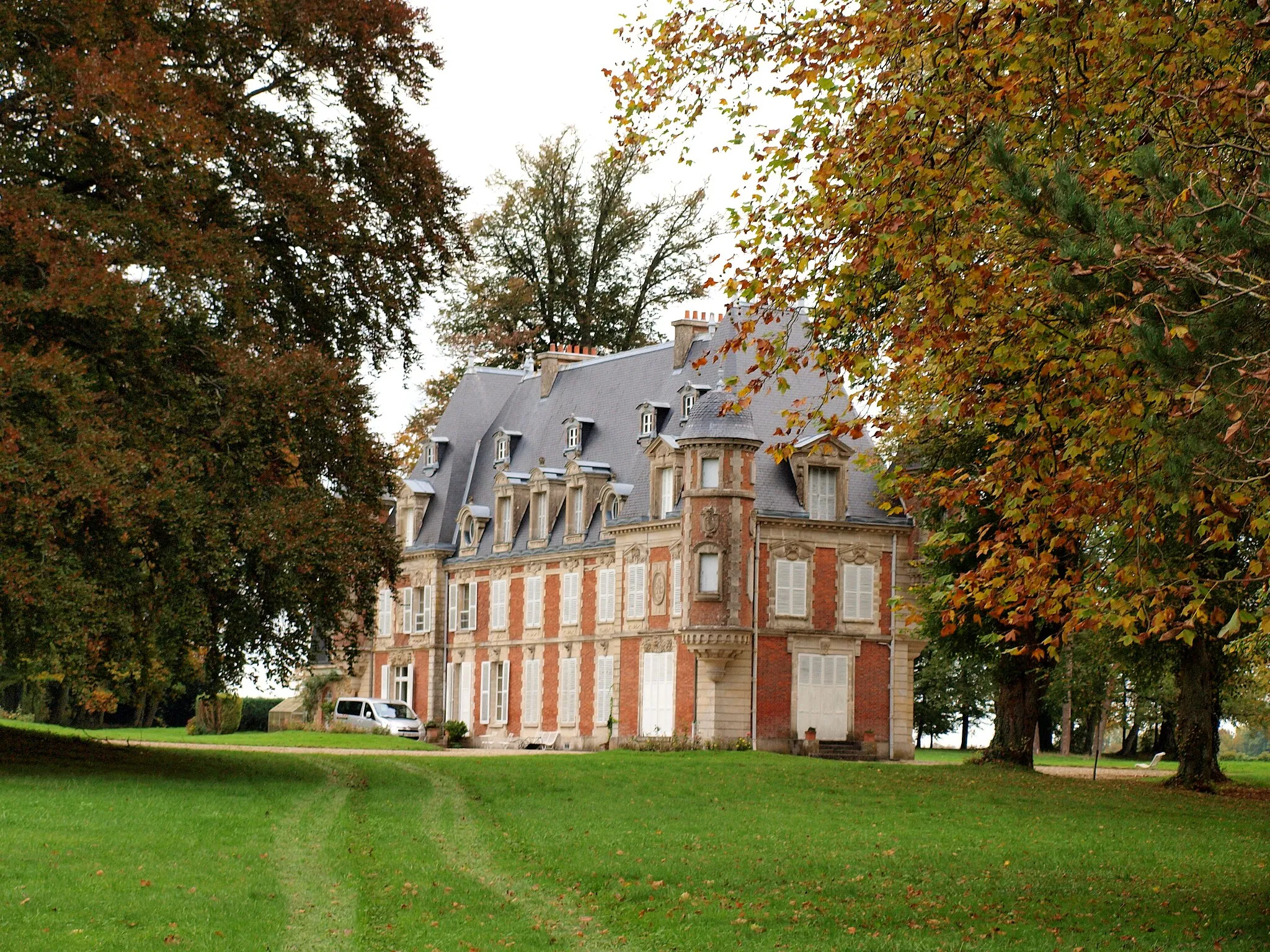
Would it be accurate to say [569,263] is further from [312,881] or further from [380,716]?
[312,881]

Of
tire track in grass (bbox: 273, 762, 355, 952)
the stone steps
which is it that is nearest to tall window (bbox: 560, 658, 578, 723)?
the stone steps

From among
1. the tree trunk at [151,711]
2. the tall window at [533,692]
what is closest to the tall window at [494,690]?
the tall window at [533,692]

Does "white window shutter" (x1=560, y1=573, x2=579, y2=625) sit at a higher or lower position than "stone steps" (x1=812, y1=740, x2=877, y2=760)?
higher

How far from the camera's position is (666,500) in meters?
43.4

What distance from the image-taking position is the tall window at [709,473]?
41.3 m

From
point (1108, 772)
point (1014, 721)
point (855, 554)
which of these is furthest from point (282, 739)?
point (1108, 772)

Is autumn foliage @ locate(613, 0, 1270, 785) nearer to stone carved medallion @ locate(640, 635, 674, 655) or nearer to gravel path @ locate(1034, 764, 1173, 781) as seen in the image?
gravel path @ locate(1034, 764, 1173, 781)

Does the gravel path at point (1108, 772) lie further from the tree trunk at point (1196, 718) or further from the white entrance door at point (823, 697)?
the white entrance door at point (823, 697)

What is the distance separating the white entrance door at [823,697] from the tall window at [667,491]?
5.14m

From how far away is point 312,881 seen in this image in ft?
46.0

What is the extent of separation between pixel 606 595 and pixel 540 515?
4.03 meters

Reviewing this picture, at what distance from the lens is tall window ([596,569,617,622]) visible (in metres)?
45.7

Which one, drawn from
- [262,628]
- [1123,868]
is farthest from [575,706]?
[1123,868]

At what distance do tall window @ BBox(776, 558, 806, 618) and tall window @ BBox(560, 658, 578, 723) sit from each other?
7.32 metres
